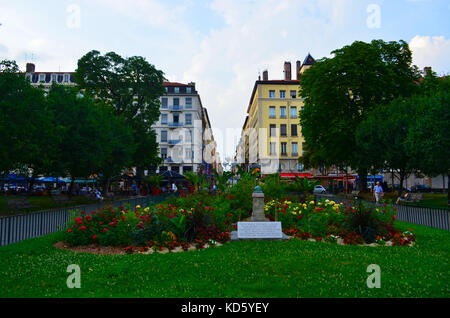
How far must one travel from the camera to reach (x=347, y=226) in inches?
440

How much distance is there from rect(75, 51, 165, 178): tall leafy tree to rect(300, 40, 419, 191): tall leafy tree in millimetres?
20367

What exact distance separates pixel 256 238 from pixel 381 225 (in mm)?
4150

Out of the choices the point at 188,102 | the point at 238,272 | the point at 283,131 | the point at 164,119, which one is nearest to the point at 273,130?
the point at 283,131

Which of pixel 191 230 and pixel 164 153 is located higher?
pixel 164 153

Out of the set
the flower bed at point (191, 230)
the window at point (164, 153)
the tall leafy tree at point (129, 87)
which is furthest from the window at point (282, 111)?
the flower bed at point (191, 230)

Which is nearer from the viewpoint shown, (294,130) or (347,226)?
(347,226)

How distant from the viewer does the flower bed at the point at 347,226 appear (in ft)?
34.4

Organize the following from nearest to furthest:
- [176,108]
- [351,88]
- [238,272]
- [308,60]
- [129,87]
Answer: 1. [238,272]
2. [351,88]
3. [129,87]
4. [308,60]
5. [176,108]

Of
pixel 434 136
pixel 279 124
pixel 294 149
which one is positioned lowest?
pixel 434 136

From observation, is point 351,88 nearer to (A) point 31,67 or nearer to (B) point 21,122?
(B) point 21,122

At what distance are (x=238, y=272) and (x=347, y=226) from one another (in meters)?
5.81

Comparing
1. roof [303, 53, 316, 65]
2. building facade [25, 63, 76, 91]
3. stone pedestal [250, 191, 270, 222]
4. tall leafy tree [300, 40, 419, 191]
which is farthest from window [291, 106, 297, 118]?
stone pedestal [250, 191, 270, 222]

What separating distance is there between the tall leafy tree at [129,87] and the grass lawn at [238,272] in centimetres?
3378

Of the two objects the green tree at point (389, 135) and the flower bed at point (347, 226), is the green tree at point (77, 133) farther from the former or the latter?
the green tree at point (389, 135)
